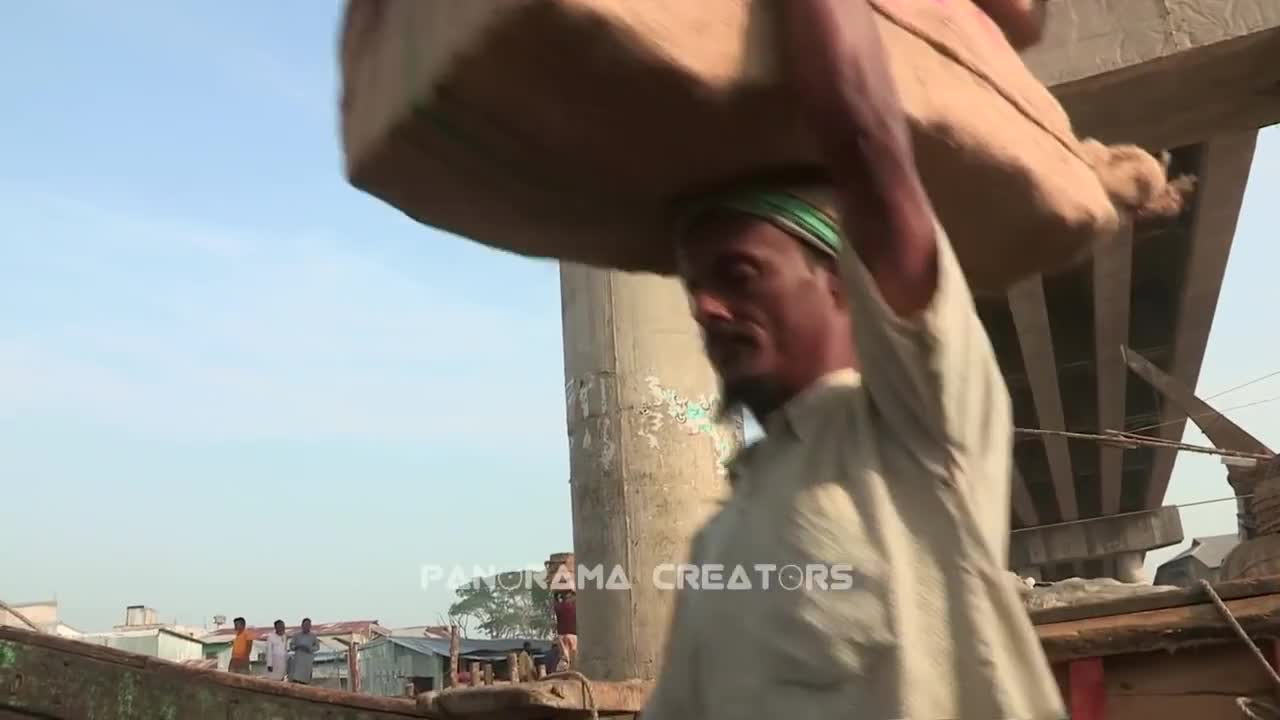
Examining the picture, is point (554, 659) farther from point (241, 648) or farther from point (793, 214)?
point (793, 214)

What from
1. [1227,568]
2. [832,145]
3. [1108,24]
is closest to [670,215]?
[832,145]

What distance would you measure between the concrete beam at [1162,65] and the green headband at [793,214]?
145 inches

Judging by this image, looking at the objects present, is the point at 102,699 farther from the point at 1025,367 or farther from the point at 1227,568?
the point at 1025,367

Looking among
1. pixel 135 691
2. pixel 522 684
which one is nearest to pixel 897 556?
pixel 522 684

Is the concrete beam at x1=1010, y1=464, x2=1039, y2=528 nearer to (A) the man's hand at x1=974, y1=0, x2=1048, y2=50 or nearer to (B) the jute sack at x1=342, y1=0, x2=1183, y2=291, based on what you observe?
(A) the man's hand at x1=974, y1=0, x2=1048, y2=50

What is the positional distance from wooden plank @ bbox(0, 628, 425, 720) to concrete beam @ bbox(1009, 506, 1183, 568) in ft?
48.3

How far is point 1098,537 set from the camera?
17.8 metres

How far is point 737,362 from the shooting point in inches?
58.9

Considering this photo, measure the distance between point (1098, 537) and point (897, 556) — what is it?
18.1 m

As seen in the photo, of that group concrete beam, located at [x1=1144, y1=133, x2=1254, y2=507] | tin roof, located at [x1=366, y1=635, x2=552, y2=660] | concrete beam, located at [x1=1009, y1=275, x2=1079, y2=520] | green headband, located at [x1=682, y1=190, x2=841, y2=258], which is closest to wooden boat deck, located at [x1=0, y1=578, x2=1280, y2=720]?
green headband, located at [x1=682, y1=190, x2=841, y2=258]

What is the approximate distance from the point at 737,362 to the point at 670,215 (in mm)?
313

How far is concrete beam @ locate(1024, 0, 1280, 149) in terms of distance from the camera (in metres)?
4.67

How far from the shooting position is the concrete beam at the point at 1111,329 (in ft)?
26.6

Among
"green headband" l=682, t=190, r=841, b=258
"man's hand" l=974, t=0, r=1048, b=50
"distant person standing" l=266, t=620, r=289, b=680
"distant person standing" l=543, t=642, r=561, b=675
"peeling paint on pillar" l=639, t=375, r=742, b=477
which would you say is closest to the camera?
"green headband" l=682, t=190, r=841, b=258
